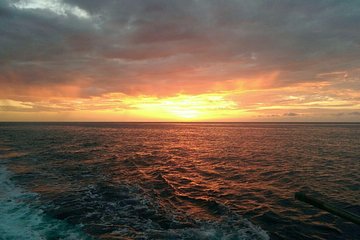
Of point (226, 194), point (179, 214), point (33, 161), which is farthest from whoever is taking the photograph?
point (33, 161)

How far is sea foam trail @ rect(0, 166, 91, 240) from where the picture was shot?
40.0ft

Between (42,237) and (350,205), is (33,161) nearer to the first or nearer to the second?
(42,237)

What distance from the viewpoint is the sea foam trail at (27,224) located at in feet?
40.0

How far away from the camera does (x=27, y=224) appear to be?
13570mm

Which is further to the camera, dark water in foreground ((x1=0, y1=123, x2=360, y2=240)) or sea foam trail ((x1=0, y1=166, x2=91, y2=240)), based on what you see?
dark water in foreground ((x1=0, y1=123, x2=360, y2=240))

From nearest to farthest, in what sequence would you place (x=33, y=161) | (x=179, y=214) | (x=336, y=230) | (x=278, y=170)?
(x=336, y=230) → (x=179, y=214) → (x=278, y=170) → (x=33, y=161)

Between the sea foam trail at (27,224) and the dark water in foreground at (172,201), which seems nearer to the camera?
the sea foam trail at (27,224)

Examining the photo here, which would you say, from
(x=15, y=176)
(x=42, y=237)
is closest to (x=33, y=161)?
(x=15, y=176)

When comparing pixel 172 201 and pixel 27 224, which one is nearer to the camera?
pixel 27 224

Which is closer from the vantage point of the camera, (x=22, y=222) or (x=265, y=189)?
(x=22, y=222)

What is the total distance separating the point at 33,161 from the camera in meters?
33.8

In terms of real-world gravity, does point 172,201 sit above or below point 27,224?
below

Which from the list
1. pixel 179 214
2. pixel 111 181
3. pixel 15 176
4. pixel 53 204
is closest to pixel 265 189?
pixel 179 214

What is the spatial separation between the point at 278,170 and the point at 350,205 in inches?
458
